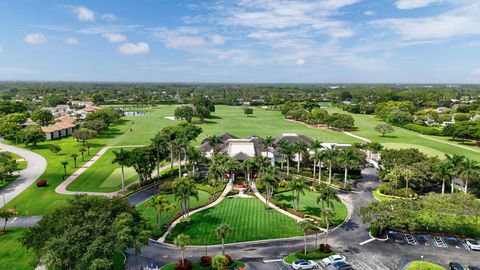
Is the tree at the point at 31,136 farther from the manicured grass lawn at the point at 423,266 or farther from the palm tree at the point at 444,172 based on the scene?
the palm tree at the point at 444,172

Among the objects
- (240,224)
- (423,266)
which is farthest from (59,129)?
(423,266)

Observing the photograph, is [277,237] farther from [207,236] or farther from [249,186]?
[249,186]

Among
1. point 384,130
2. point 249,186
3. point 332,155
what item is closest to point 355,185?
point 332,155

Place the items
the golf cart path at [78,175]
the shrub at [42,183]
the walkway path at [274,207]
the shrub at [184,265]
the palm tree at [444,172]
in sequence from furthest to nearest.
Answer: the shrub at [42,183] < the golf cart path at [78,175] < the palm tree at [444,172] < the walkway path at [274,207] < the shrub at [184,265]

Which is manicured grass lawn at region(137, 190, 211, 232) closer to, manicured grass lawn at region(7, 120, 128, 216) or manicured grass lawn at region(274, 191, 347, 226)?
manicured grass lawn at region(274, 191, 347, 226)

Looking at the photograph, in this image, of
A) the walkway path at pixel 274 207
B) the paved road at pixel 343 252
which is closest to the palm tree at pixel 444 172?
the paved road at pixel 343 252

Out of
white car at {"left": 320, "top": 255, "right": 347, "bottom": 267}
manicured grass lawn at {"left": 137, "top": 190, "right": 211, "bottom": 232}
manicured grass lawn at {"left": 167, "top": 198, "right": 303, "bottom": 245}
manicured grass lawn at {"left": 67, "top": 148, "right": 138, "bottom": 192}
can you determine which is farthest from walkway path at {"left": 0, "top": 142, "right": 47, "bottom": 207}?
white car at {"left": 320, "top": 255, "right": 347, "bottom": 267}

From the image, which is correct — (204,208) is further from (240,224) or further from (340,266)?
(340,266)
